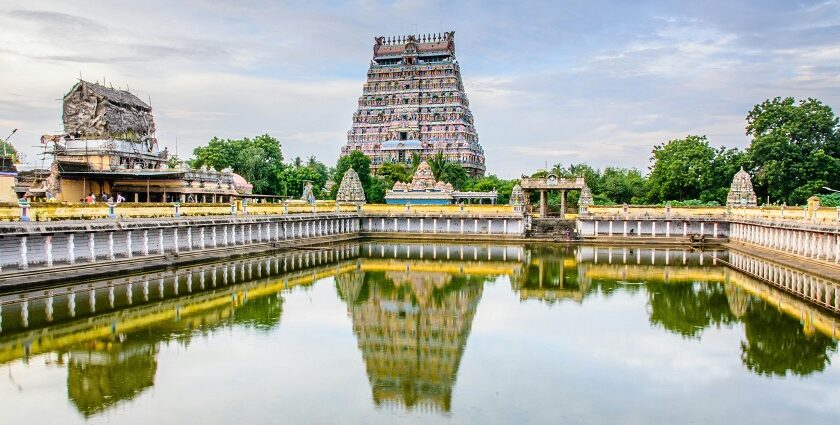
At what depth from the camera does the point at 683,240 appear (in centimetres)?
4647

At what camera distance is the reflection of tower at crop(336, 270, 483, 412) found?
44.8ft

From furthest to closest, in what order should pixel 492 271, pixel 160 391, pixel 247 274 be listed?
pixel 492 271
pixel 247 274
pixel 160 391

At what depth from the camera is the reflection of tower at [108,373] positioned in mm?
12648

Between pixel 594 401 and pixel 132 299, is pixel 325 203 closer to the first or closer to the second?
pixel 132 299

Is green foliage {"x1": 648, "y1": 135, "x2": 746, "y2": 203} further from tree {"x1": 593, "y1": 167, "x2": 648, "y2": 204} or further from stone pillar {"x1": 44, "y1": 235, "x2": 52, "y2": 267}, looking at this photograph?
stone pillar {"x1": 44, "y1": 235, "x2": 52, "y2": 267}

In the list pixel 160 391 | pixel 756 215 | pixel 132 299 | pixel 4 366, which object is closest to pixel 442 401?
pixel 160 391

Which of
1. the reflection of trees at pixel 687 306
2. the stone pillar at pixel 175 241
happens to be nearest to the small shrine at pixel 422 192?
the stone pillar at pixel 175 241

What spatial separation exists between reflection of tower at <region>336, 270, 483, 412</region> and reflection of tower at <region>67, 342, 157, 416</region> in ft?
14.7

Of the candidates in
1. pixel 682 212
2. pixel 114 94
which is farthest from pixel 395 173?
pixel 682 212

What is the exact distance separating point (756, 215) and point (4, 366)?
38014mm

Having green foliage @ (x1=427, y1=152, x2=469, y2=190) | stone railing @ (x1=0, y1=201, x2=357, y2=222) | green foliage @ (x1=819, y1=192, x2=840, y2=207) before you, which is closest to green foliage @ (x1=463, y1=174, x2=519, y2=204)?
green foliage @ (x1=427, y1=152, x2=469, y2=190)

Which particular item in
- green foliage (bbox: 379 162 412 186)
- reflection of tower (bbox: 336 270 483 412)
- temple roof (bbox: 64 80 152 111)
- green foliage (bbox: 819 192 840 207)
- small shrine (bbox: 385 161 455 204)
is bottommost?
reflection of tower (bbox: 336 270 483 412)

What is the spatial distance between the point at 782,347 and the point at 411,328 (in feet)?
29.8

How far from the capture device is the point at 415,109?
86.8 m
